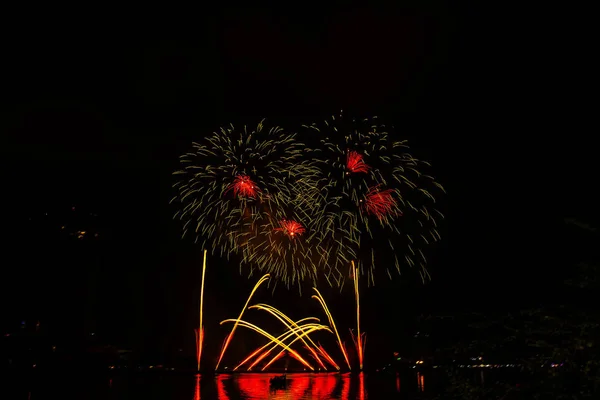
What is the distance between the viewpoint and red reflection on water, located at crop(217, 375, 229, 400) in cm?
2205

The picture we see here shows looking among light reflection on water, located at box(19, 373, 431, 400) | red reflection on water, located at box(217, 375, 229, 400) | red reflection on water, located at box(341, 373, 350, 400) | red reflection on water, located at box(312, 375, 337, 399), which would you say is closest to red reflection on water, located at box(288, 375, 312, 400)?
light reflection on water, located at box(19, 373, 431, 400)

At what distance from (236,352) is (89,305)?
11.1 meters

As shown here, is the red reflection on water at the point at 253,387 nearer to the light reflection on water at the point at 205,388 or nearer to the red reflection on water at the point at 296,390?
the light reflection on water at the point at 205,388

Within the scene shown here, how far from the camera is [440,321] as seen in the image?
17.6ft

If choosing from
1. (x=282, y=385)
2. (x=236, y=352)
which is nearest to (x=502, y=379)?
(x=282, y=385)

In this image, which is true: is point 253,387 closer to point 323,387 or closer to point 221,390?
point 221,390

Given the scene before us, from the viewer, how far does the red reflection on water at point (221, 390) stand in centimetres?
2205

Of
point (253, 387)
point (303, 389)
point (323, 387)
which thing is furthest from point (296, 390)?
point (253, 387)

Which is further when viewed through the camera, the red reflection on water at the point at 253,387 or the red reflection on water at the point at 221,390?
the red reflection on water at the point at 253,387

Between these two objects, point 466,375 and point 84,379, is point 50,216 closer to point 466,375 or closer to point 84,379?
point 84,379

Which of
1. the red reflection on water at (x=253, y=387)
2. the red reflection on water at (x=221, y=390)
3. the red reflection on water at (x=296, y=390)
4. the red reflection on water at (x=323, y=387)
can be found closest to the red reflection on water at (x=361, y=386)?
the red reflection on water at (x=323, y=387)

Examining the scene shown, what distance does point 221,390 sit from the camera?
25.0 m

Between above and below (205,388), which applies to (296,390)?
below

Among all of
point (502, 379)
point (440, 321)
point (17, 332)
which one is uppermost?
point (17, 332)
